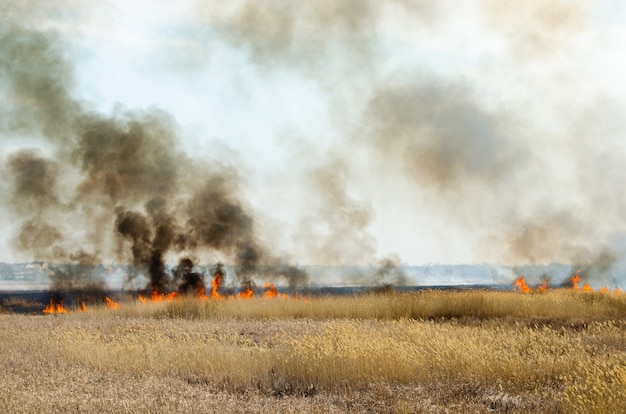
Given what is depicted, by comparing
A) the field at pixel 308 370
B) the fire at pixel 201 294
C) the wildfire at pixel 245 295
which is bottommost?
the field at pixel 308 370

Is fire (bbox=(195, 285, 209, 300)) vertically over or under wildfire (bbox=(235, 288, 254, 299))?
over

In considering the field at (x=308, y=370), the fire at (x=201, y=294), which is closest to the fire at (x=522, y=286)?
the field at (x=308, y=370)

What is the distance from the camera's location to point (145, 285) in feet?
133

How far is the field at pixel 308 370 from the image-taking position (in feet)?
32.6

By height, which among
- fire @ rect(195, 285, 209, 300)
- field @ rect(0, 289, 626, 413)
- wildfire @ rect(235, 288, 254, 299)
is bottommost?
field @ rect(0, 289, 626, 413)

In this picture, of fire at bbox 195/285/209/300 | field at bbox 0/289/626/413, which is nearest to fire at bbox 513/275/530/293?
field at bbox 0/289/626/413

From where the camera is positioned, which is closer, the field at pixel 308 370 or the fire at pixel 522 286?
the field at pixel 308 370

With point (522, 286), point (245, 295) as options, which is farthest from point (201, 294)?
point (522, 286)

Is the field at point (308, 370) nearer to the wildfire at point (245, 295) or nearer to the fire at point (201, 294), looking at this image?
the fire at point (201, 294)

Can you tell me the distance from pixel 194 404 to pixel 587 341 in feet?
36.1

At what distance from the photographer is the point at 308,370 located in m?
12.2

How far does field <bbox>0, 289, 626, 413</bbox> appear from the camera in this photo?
9930 millimetres

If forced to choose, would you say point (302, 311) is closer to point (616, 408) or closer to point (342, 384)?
point (342, 384)

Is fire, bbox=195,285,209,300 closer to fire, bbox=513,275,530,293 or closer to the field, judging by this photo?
the field
